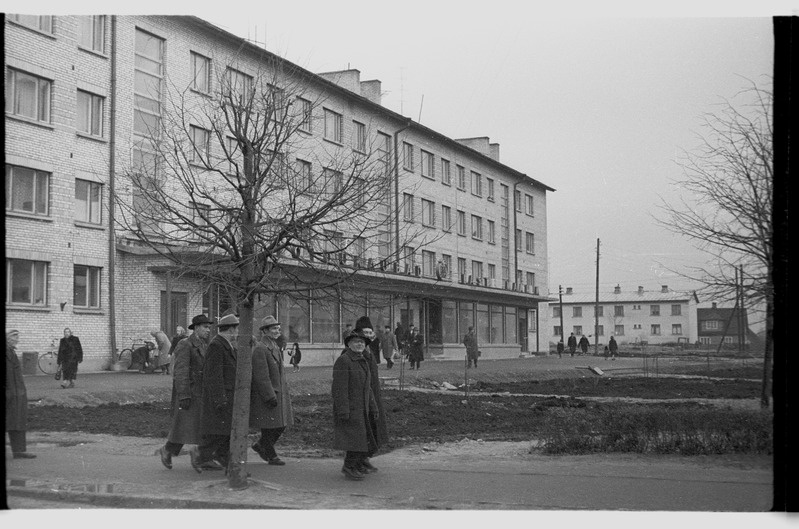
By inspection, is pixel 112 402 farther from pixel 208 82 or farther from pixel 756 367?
pixel 756 367

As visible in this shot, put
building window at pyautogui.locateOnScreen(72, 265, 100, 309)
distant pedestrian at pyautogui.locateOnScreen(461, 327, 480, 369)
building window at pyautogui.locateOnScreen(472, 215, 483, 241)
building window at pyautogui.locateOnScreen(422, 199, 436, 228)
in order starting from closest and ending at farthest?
building window at pyautogui.locateOnScreen(422, 199, 436, 228), building window at pyautogui.locateOnScreen(472, 215, 483, 241), building window at pyautogui.locateOnScreen(72, 265, 100, 309), distant pedestrian at pyautogui.locateOnScreen(461, 327, 480, 369)

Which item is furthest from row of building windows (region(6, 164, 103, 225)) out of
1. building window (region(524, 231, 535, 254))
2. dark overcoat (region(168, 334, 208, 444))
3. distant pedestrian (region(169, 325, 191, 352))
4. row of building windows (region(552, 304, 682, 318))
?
row of building windows (region(552, 304, 682, 318))

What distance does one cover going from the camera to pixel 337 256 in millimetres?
10750

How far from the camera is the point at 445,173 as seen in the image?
1678cm

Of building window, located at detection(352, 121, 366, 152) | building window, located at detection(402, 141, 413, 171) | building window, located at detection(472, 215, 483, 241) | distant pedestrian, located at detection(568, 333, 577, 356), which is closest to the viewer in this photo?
building window, located at detection(352, 121, 366, 152)

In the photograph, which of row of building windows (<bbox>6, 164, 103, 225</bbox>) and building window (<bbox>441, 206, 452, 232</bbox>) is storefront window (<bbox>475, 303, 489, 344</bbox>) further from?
row of building windows (<bbox>6, 164, 103, 225</bbox>)

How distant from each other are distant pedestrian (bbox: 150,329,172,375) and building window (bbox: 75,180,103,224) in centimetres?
350

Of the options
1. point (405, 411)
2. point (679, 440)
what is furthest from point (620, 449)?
point (405, 411)

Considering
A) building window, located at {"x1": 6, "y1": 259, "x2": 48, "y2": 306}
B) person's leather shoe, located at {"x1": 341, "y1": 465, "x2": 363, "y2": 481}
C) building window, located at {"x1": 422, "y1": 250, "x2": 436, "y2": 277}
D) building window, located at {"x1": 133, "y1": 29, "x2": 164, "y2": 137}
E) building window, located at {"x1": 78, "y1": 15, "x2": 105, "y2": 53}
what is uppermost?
building window, located at {"x1": 78, "y1": 15, "x2": 105, "y2": 53}

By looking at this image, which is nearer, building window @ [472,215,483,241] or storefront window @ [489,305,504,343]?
building window @ [472,215,483,241]

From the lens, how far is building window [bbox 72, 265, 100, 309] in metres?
22.1

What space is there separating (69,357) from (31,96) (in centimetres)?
616

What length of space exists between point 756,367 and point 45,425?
9457mm

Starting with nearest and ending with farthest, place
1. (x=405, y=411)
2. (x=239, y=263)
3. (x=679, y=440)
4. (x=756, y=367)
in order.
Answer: (x=239, y=263)
(x=679, y=440)
(x=756, y=367)
(x=405, y=411)
